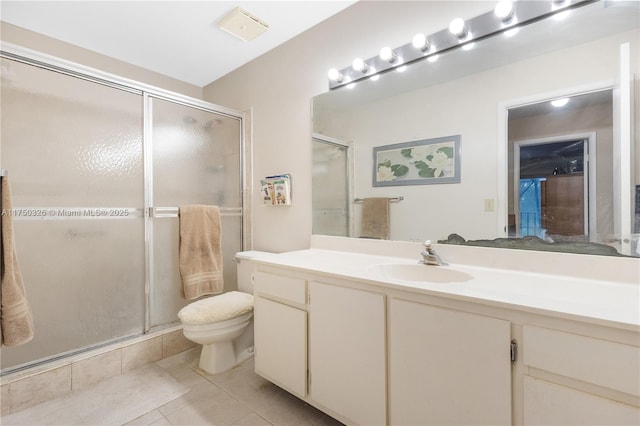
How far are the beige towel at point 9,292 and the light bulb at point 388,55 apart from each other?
1.85 metres

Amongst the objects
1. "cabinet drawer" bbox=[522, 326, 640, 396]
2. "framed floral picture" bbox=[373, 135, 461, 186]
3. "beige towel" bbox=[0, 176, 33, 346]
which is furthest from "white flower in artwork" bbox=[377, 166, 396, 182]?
"beige towel" bbox=[0, 176, 33, 346]

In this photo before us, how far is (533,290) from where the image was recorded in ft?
3.28

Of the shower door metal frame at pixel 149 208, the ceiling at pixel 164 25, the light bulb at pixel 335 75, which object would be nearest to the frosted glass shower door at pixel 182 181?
the shower door metal frame at pixel 149 208

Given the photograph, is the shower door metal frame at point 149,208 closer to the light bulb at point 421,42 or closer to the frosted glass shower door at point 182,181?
the frosted glass shower door at point 182,181

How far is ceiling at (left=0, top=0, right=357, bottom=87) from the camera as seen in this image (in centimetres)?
175

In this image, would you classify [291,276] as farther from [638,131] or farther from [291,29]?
[291,29]

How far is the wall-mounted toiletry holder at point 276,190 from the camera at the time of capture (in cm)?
212

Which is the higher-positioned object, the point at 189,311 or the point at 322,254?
the point at 322,254

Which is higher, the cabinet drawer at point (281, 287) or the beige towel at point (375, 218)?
the beige towel at point (375, 218)

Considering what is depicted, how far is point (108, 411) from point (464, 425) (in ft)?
5.51

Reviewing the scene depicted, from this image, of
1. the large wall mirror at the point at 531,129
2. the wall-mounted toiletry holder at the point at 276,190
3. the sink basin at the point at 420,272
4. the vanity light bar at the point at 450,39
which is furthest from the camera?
the wall-mounted toiletry holder at the point at 276,190

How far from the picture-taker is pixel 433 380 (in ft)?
3.21

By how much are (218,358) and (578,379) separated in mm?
1767

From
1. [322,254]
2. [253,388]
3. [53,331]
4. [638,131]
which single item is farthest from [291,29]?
[53,331]
